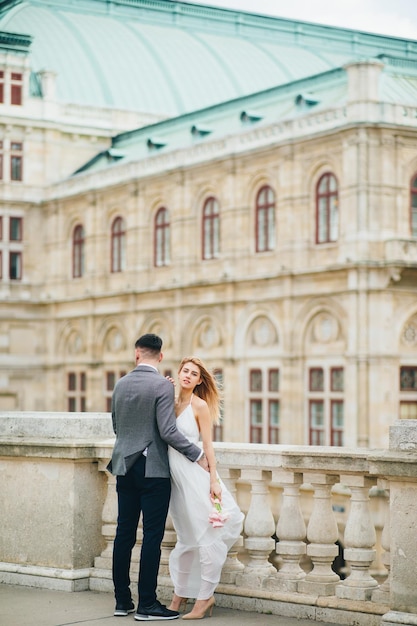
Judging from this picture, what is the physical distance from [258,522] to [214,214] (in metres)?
32.4

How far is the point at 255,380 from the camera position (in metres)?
38.7

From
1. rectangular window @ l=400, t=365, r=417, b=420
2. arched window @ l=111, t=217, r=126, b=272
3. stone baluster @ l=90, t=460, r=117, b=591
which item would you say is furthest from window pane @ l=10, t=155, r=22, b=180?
stone baluster @ l=90, t=460, r=117, b=591

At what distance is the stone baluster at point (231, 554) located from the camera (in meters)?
8.78

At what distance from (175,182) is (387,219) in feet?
31.9

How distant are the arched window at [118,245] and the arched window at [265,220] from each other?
7.84 metres

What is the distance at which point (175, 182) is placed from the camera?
1668 inches

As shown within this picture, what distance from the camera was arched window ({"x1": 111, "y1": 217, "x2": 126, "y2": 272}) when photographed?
149 ft

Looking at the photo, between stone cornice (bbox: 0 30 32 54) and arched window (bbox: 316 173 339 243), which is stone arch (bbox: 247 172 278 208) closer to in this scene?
arched window (bbox: 316 173 339 243)

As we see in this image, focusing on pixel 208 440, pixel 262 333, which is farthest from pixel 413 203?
pixel 208 440

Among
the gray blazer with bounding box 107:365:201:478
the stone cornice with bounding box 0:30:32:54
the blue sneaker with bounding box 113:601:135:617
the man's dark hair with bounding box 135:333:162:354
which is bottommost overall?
the blue sneaker with bounding box 113:601:135:617

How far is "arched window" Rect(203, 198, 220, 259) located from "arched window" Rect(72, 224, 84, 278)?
316 inches

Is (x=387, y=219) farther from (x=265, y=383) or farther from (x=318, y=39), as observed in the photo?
(x=318, y=39)

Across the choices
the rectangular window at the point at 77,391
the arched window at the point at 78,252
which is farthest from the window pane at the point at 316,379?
the arched window at the point at 78,252

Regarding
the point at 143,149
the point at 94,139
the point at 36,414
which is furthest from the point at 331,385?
the point at 36,414
